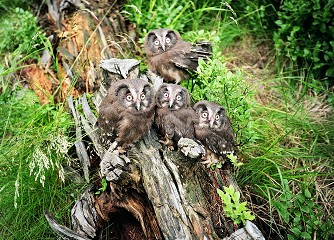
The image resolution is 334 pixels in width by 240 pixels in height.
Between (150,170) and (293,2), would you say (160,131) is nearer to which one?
(150,170)

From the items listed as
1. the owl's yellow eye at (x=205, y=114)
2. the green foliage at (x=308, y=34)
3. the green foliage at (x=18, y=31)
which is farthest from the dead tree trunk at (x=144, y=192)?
the green foliage at (x=308, y=34)

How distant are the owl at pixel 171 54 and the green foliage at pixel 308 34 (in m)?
1.34

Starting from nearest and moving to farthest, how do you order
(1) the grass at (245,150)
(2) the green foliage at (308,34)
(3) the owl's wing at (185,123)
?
1. (3) the owl's wing at (185,123)
2. (1) the grass at (245,150)
3. (2) the green foliage at (308,34)

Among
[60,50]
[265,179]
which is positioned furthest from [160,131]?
[60,50]

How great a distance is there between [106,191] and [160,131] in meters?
0.62

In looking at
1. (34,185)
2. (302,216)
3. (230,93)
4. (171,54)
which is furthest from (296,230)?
(34,185)

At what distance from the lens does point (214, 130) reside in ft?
12.5

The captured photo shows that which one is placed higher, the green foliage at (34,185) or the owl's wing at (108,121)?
the owl's wing at (108,121)

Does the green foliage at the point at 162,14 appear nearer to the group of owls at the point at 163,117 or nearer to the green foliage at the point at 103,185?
the group of owls at the point at 163,117

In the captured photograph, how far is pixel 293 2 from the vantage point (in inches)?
208

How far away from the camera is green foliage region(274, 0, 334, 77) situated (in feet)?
16.9

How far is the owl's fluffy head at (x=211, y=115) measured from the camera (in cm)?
375

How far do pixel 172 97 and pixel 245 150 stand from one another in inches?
38.3

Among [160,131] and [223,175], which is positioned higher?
[160,131]
